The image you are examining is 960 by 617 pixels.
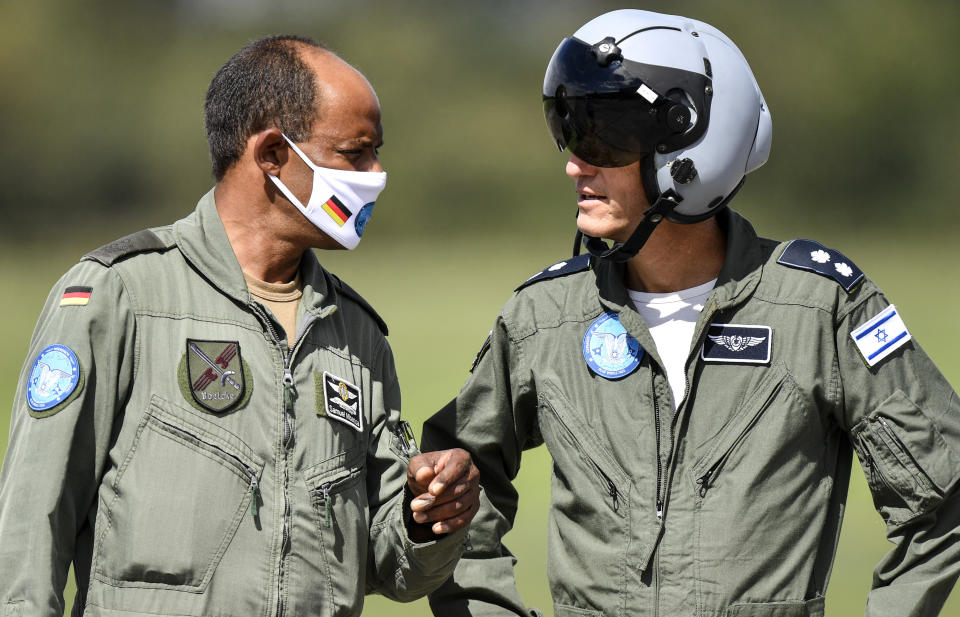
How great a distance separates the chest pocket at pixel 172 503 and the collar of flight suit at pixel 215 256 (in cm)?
38

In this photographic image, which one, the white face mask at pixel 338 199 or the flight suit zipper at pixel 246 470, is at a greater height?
the white face mask at pixel 338 199

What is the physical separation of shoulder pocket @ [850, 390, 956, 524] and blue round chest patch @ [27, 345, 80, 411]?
83.2 inches

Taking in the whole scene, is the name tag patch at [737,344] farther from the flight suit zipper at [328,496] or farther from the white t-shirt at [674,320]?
the flight suit zipper at [328,496]

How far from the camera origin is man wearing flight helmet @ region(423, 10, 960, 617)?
3229 millimetres

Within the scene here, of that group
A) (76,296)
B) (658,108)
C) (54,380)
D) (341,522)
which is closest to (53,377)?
(54,380)

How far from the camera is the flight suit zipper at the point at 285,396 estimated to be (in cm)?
319

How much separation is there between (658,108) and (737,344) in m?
0.72

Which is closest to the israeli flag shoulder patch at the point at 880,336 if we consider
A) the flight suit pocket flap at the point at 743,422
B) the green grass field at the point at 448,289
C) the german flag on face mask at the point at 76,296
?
the flight suit pocket flap at the point at 743,422

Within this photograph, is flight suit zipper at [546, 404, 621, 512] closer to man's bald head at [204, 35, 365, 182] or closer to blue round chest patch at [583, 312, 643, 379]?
blue round chest patch at [583, 312, 643, 379]

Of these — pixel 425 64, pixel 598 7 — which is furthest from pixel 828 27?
pixel 425 64

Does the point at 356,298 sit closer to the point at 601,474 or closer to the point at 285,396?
the point at 285,396

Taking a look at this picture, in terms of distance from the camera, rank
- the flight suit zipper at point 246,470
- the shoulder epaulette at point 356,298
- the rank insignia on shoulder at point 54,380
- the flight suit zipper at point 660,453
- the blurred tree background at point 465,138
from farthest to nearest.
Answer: the blurred tree background at point 465,138 → the shoulder epaulette at point 356,298 → the flight suit zipper at point 660,453 → the flight suit zipper at point 246,470 → the rank insignia on shoulder at point 54,380

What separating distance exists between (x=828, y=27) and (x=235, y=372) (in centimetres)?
2475

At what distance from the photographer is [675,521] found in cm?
326
